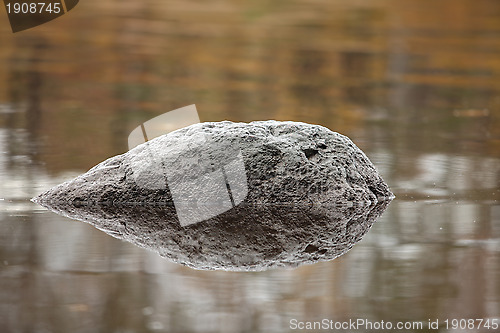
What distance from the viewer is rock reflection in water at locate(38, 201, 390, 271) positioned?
2582 mm

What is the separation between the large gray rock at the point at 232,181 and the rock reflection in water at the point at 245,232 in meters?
0.01

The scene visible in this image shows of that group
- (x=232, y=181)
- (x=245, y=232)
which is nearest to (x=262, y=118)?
(x=232, y=181)

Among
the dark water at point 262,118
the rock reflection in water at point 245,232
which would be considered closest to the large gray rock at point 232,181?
the rock reflection in water at point 245,232

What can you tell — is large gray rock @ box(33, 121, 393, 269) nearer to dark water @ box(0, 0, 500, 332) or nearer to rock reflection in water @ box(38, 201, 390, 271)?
rock reflection in water @ box(38, 201, 390, 271)

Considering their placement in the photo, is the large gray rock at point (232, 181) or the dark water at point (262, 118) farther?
the large gray rock at point (232, 181)

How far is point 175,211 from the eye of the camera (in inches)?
123

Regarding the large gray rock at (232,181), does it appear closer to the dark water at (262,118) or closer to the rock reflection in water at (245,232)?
the rock reflection in water at (245,232)

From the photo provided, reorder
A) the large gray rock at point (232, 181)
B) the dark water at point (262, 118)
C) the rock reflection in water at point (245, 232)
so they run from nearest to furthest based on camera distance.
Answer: the dark water at point (262, 118) → the rock reflection in water at point (245, 232) → the large gray rock at point (232, 181)

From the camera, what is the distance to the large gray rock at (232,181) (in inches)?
123

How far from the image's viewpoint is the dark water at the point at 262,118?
7.11ft

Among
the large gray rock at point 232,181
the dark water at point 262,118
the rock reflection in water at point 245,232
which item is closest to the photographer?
the dark water at point 262,118

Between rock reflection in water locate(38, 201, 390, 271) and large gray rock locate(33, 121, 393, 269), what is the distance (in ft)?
0.03

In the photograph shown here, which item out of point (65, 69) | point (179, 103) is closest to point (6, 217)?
point (179, 103)

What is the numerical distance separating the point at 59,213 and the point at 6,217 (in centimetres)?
18
